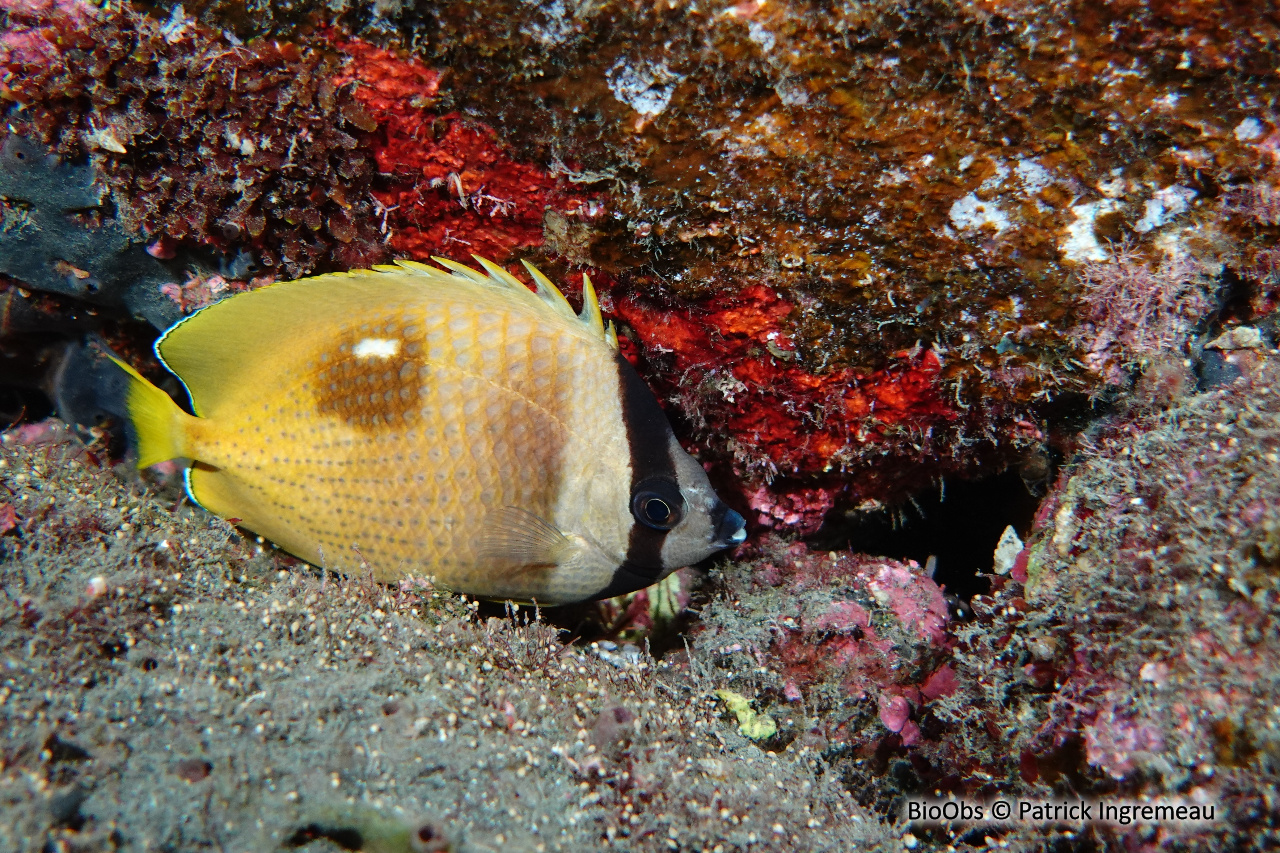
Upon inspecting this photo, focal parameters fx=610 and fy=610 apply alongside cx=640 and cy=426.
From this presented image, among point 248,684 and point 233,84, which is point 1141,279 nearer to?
point 248,684

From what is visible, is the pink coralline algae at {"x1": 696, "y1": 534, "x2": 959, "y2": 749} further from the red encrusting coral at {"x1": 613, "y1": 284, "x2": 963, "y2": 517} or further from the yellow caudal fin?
the yellow caudal fin

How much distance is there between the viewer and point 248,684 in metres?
2.08

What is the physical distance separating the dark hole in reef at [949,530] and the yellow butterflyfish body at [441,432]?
173 centimetres

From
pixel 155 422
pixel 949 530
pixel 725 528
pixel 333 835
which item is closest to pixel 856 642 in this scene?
pixel 725 528

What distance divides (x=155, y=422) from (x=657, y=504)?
7.53ft

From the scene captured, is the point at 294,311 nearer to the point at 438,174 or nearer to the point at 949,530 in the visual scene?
the point at 438,174

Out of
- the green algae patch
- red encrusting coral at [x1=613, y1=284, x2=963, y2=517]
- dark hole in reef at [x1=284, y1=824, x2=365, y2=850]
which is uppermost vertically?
red encrusting coral at [x1=613, y1=284, x2=963, y2=517]

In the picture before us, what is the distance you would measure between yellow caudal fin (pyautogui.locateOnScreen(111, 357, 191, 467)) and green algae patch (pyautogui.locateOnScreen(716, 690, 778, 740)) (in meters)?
2.80

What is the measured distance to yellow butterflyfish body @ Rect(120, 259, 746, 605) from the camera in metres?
Answer: 2.66

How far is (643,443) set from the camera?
269 cm

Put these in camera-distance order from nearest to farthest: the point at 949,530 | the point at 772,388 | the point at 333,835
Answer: the point at 333,835
the point at 772,388
the point at 949,530

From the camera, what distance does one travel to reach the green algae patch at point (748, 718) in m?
2.91

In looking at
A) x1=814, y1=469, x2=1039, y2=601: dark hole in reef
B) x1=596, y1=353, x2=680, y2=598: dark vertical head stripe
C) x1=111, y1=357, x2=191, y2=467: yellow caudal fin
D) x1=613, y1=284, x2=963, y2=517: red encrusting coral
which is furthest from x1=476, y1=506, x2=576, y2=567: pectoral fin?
x1=814, y1=469, x2=1039, y2=601: dark hole in reef

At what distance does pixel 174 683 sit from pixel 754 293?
2576mm
